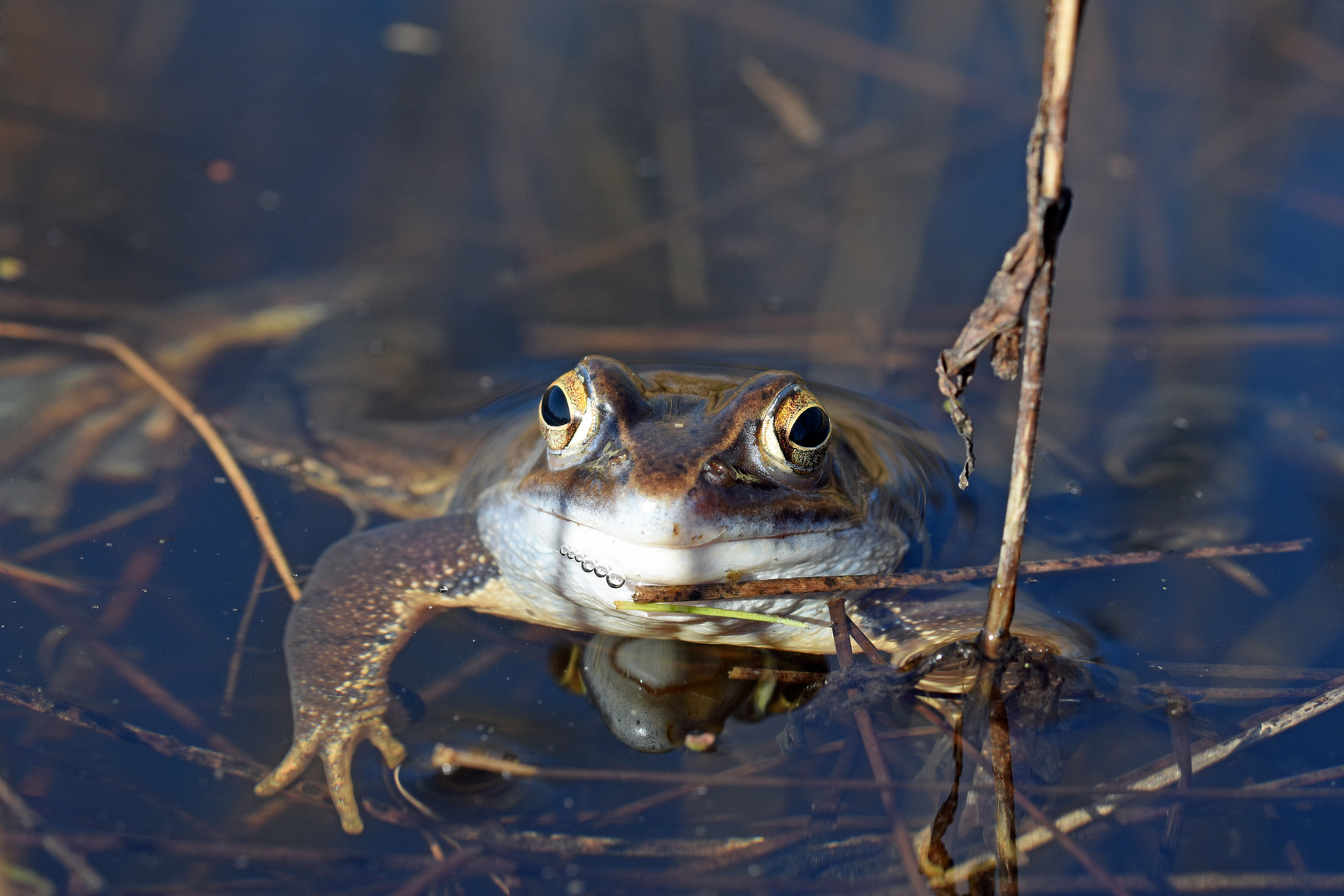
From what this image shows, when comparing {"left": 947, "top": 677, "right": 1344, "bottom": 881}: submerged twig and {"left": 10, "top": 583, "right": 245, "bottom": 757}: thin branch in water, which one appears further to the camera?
{"left": 10, "top": 583, "right": 245, "bottom": 757}: thin branch in water

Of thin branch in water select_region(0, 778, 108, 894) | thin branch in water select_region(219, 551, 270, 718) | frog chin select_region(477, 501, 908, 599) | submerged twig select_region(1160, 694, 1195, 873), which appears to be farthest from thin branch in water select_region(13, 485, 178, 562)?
submerged twig select_region(1160, 694, 1195, 873)

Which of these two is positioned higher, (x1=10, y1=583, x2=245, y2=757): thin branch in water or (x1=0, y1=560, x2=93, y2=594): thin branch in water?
(x1=0, y1=560, x2=93, y2=594): thin branch in water

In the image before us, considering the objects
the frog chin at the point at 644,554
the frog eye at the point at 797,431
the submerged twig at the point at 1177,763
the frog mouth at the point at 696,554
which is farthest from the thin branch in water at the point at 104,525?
the submerged twig at the point at 1177,763

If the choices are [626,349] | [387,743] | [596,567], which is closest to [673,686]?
[596,567]

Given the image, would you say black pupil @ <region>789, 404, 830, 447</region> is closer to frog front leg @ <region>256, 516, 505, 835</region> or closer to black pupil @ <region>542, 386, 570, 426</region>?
black pupil @ <region>542, 386, 570, 426</region>


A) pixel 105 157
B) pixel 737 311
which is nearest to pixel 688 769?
pixel 737 311

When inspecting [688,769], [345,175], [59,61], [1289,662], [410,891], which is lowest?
[410,891]

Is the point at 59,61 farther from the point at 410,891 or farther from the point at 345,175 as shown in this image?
the point at 410,891
